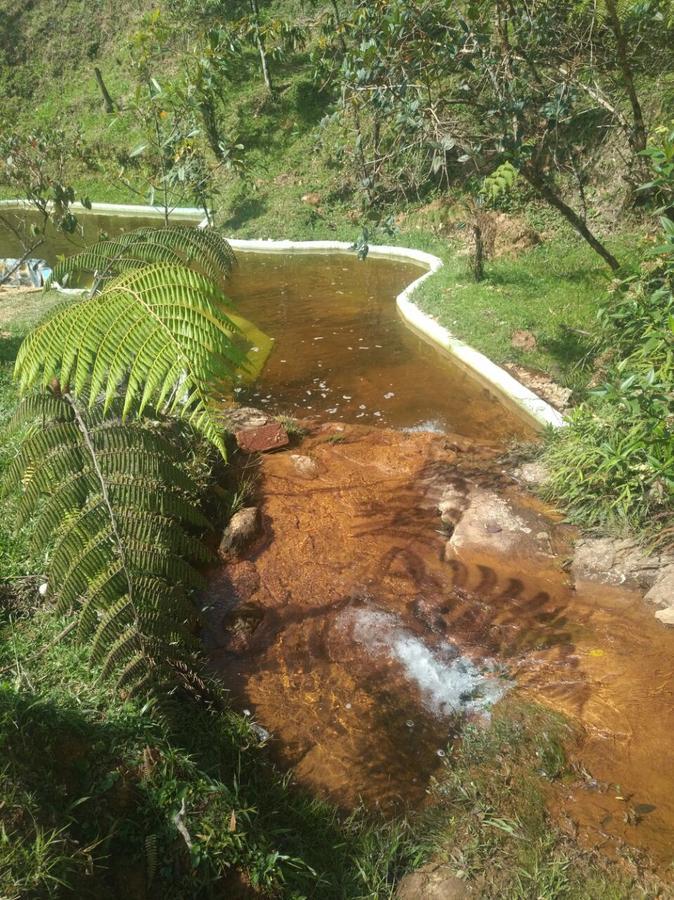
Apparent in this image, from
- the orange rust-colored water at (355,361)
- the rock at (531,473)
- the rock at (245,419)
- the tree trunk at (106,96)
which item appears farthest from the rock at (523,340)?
the tree trunk at (106,96)

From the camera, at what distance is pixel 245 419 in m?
6.15

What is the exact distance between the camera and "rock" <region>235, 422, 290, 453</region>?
5828mm

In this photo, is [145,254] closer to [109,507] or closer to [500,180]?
[109,507]

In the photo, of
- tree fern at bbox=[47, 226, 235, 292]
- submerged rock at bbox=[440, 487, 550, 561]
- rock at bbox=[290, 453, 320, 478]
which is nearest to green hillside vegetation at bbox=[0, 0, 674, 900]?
tree fern at bbox=[47, 226, 235, 292]

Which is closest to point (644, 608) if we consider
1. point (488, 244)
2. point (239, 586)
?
point (239, 586)

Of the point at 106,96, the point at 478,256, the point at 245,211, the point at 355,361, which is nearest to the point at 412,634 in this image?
the point at 355,361

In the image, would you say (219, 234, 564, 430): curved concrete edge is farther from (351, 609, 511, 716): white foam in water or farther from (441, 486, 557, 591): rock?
(351, 609, 511, 716): white foam in water

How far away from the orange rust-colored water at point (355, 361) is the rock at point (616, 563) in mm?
1822

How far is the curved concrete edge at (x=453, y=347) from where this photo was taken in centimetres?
614

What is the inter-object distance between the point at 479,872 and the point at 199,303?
2534 mm

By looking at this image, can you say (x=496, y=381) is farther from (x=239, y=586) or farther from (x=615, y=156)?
(x=615, y=156)

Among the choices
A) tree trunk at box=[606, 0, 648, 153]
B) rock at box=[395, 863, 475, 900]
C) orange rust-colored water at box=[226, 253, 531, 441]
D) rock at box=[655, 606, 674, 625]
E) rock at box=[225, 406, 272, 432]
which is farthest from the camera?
orange rust-colored water at box=[226, 253, 531, 441]

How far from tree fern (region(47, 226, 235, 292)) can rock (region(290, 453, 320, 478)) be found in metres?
2.69

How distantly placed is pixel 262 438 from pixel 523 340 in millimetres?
3597
